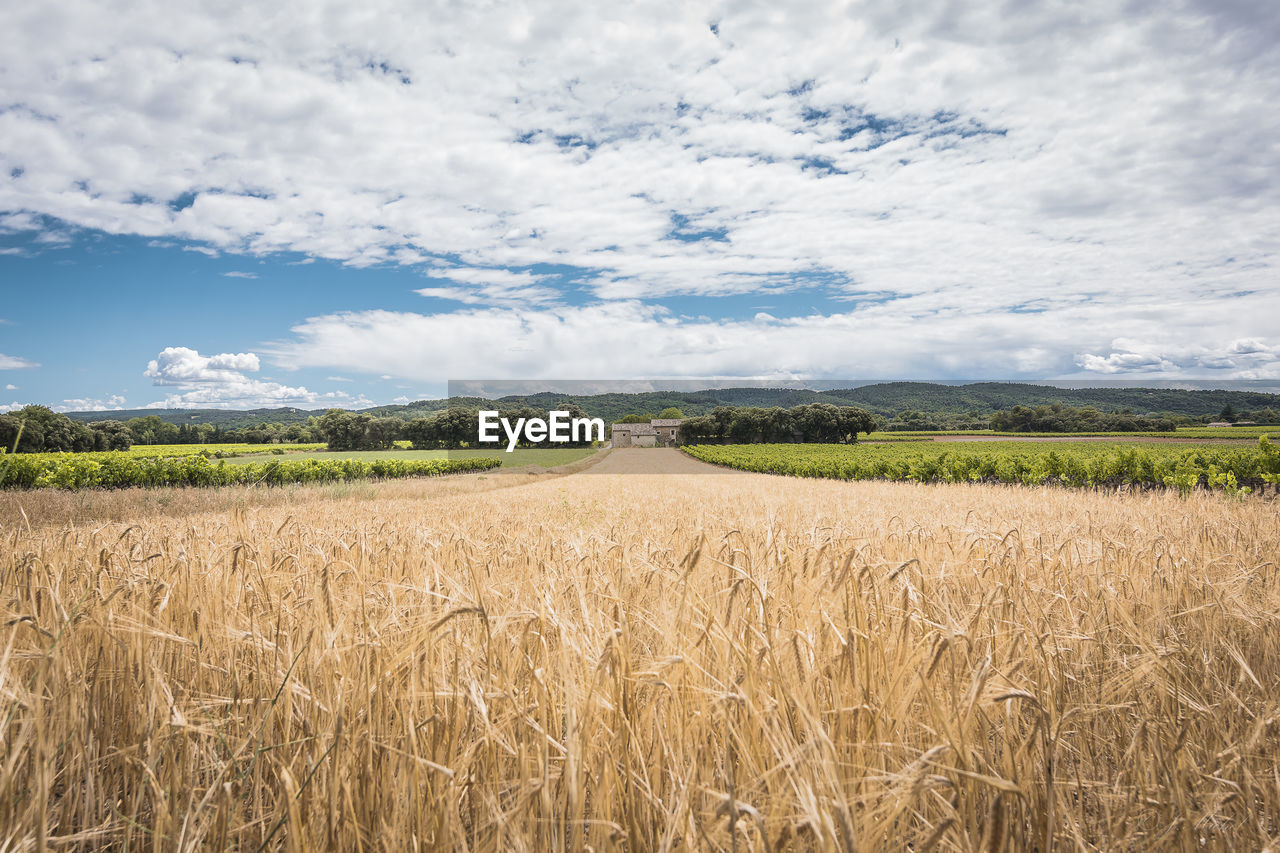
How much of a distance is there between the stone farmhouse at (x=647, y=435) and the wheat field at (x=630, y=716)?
14950 centimetres

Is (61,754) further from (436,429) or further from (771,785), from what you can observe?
(436,429)

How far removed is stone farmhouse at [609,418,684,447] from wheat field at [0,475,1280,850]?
490 feet

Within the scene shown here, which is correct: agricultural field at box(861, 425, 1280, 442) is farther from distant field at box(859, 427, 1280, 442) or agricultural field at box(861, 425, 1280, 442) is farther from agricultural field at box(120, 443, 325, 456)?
agricultural field at box(120, 443, 325, 456)

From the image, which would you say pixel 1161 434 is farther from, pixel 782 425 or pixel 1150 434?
pixel 782 425

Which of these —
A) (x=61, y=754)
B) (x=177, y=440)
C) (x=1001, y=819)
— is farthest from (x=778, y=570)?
(x=177, y=440)

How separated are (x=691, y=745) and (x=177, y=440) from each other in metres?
110

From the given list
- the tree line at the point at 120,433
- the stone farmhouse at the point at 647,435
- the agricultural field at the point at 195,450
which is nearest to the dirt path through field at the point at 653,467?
the agricultural field at the point at 195,450

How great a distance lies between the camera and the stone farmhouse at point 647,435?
504ft

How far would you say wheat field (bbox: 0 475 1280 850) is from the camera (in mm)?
1369

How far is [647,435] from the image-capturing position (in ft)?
508

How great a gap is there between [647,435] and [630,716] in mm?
152925

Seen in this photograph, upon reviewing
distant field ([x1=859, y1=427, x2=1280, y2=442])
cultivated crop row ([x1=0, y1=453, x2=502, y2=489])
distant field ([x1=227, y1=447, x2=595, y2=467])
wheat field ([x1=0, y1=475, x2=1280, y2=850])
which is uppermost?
wheat field ([x1=0, y1=475, x2=1280, y2=850])

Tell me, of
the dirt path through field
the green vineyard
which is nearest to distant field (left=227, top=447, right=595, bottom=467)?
the dirt path through field

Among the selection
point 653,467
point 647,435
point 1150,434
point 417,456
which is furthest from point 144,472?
point 647,435
